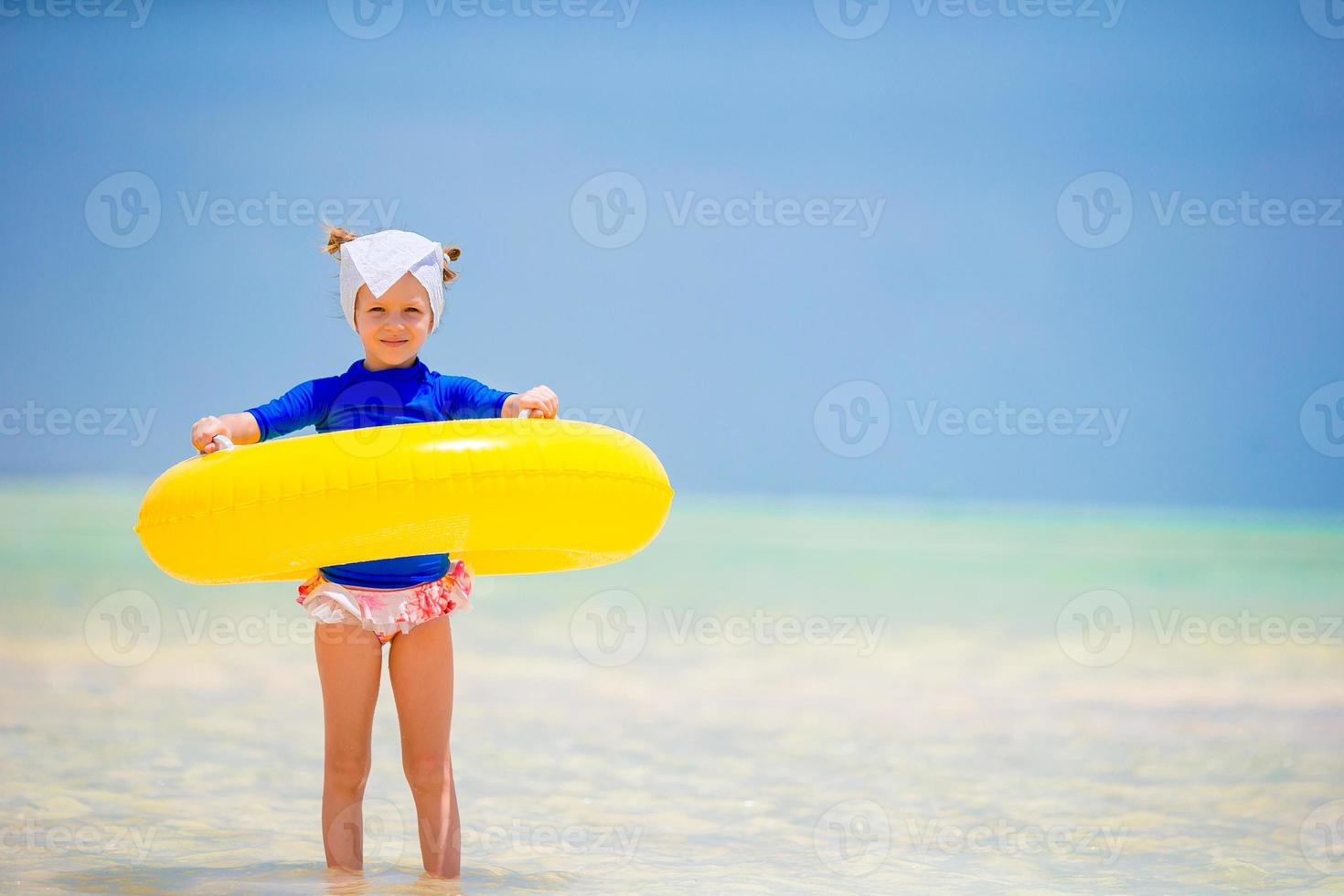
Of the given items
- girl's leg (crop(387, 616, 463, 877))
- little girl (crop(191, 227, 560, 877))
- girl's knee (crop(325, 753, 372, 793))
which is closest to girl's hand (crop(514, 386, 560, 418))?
little girl (crop(191, 227, 560, 877))

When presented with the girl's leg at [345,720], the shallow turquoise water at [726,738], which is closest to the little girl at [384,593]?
the girl's leg at [345,720]

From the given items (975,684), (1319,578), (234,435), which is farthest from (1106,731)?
(1319,578)

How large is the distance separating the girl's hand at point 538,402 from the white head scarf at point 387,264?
0.29m

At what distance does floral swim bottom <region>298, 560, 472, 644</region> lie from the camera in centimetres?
262

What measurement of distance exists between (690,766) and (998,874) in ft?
4.29

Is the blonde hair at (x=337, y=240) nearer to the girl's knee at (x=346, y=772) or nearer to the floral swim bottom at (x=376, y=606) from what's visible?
the floral swim bottom at (x=376, y=606)

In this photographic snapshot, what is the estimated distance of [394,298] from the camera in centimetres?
269

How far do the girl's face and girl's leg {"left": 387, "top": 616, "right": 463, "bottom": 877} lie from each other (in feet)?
1.95

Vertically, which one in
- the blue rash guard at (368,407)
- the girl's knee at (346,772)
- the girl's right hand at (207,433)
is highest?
the blue rash guard at (368,407)

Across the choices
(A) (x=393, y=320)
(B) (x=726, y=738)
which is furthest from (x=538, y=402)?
(B) (x=726, y=738)

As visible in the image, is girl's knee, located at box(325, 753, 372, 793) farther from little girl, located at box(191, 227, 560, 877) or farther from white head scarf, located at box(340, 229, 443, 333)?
white head scarf, located at box(340, 229, 443, 333)

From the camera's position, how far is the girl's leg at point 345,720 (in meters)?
2.65

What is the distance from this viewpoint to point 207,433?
2.56m

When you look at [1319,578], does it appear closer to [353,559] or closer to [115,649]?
[115,649]
